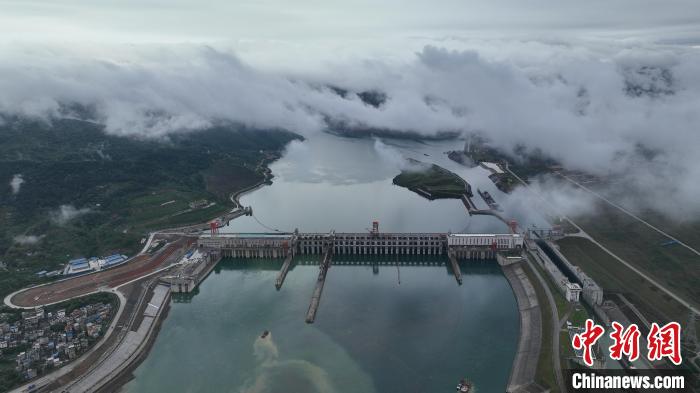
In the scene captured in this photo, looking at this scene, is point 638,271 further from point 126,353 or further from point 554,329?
point 126,353

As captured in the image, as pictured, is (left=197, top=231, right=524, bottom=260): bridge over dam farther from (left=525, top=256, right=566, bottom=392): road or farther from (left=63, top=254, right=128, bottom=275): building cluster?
(left=63, top=254, right=128, bottom=275): building cluster

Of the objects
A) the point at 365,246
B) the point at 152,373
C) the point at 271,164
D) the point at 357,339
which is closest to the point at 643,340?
the point at 357,339

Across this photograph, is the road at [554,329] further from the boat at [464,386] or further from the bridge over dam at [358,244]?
the bridge over dam at [358,244]

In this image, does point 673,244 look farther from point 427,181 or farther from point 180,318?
point 180,318

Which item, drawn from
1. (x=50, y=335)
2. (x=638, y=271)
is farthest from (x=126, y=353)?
(x=638, y=271)

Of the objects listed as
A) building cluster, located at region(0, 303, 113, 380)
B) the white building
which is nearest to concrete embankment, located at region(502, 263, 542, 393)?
the white building


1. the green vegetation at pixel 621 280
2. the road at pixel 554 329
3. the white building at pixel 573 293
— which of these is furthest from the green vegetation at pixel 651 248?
the road at pixel 554 329

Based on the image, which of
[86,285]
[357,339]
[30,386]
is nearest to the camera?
[30,386]
